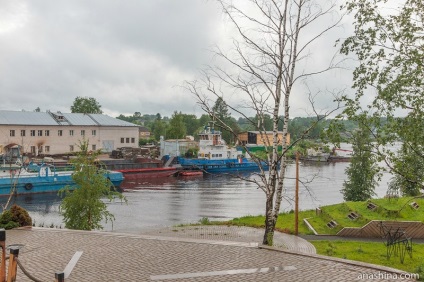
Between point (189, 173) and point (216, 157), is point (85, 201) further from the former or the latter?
point (216, 157)

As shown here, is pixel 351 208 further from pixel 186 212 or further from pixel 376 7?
pixel 186 212

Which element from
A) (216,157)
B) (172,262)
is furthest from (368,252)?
(216,157)

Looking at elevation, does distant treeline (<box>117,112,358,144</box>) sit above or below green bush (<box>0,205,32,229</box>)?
above

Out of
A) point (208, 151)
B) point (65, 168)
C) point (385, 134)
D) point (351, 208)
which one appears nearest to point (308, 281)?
point (385, 134)

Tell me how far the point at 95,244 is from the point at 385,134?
8997mm

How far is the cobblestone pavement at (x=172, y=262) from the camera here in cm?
945

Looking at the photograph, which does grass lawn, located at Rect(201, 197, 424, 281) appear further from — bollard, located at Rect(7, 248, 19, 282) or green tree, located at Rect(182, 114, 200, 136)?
green tree, located at Rect(182, 114, 200, 136)

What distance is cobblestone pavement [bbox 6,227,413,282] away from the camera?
9.45 meters

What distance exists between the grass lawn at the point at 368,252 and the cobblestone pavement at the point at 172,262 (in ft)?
9.80

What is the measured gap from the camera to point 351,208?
20562mm

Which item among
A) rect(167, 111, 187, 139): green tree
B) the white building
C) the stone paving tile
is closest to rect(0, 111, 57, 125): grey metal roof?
the white building

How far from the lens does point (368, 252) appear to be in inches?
567

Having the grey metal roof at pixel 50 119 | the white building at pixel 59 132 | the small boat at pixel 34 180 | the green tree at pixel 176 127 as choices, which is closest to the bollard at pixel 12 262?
the small boat at pixel 34 180

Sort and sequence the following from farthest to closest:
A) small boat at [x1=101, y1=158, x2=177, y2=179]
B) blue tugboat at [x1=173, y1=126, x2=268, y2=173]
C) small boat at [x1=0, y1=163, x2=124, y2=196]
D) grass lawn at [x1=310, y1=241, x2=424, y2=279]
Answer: blue tugboat at [x1=173, y1=126, x2=268, y2=173]
small boat at [x1=101, y1=158, x2=177, y2=179]
small boat at [x1=0, y1=163, x2=124, y2=196]
grass lawn at [x1=310, y1=241, x2=424, y2=279]
